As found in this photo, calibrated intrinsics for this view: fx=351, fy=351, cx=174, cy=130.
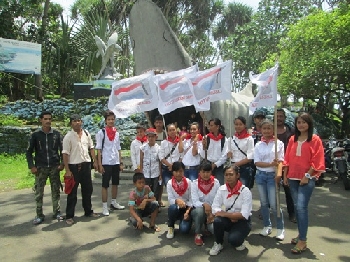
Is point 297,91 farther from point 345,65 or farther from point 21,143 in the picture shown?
point 21,143

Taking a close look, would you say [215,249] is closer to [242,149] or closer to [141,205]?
[141,205]

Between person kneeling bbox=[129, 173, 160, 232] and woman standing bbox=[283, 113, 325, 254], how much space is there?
183 centimetres

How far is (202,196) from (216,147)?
82 centimetres

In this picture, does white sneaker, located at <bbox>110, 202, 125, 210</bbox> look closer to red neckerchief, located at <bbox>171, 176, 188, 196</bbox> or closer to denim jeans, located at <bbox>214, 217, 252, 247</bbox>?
red neckerchief, located at <bbox>171, 176, 188, 196</bbox>

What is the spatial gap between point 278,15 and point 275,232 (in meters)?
17.9

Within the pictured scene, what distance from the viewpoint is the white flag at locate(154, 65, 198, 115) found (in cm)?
483

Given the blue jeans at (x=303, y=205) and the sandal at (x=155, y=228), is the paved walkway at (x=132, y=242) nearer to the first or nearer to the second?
the sandal at (x=155, y=228)

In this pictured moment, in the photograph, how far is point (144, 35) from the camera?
A: 9625 millimetres

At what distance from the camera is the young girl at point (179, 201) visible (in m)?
4.40

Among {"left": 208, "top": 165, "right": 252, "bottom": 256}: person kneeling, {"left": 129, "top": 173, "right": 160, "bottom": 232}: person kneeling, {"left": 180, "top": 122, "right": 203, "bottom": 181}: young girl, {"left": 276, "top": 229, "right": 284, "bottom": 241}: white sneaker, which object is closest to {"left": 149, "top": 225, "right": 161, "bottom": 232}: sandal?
{"left": 129, "top": 173, "right": 160, "bottom": 232}: person kneeling

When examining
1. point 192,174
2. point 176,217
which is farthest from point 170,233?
point 192,174

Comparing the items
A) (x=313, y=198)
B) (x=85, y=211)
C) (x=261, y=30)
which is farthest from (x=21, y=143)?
(x=261, y=30)

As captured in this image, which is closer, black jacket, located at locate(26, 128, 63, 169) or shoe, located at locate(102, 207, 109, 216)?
black jacket, located at locate(26, 128, 63, 169)

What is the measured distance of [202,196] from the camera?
4.41 metres
